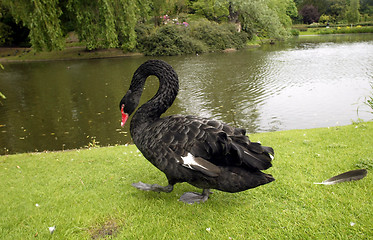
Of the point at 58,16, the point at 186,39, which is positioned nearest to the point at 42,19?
the point at 58,16

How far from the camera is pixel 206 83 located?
48.0ft

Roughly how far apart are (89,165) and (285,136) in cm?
372

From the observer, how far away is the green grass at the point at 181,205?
2.73 m

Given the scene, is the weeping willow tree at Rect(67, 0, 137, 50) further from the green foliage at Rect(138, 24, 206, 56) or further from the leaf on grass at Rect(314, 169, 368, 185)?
the green foliage at Rect(138, 24, 206, 56)

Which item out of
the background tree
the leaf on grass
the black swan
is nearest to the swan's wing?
the black swan

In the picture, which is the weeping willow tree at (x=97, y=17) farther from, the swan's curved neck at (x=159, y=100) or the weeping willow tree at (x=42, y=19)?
the swan's curved neck at (x=159, y=100)

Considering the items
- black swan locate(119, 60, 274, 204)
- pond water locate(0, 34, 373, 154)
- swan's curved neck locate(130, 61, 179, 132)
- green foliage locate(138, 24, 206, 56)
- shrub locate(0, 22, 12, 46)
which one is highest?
shrub locate(0, 22, 12, 46)

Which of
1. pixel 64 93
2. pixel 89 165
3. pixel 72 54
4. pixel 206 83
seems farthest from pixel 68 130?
pixel 72 54

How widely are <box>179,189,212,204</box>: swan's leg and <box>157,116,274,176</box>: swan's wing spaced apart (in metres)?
0.61

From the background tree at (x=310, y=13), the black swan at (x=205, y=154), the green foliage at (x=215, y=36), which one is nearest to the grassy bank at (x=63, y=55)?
the green foliage at (x=215, y=36)

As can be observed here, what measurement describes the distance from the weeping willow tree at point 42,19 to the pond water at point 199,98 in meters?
2.40

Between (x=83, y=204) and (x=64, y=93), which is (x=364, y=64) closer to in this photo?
(x=64, y=93)

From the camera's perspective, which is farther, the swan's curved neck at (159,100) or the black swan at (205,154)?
the swan's curved neck at (159,100)

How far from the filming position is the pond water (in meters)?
8.25
